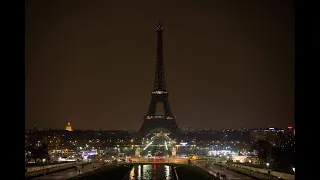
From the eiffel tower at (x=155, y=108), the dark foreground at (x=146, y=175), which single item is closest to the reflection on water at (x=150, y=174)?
the dark foreground at (x=146, y=175)

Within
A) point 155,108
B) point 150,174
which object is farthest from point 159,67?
point 150,174

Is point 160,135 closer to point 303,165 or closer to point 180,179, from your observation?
point 180,179

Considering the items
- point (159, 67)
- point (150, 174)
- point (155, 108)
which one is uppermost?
point (159, 67)

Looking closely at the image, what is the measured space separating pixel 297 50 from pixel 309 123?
0.65 meters

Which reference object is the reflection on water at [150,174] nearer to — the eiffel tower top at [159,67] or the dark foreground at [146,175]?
the dark foreground at [146,175]

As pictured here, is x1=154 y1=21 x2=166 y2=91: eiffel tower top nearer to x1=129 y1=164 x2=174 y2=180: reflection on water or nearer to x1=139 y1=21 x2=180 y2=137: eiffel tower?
x1=139 y1=21 x2=180 y2=137: eiffel tower

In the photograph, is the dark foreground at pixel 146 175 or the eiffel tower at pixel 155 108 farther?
the eiffel tower at pixel 155 108

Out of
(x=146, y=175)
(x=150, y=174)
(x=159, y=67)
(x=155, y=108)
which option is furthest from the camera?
(x=155, y=108)

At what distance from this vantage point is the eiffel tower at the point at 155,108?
7156cm

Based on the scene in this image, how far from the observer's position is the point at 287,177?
64.6ft

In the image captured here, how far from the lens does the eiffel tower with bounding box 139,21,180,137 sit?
71562 millimetres

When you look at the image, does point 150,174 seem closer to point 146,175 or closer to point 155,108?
point 146,175

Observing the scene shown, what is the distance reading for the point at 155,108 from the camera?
78.4m
